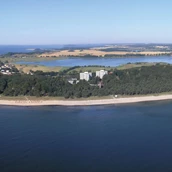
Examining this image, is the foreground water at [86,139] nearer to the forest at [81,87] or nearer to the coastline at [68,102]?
the coastline at [68,102]

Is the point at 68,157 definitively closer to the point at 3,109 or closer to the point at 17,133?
the point at 17,133

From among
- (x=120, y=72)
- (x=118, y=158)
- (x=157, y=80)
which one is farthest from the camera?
(x=120, y=72)

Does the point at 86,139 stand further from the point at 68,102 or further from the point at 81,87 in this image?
the point at 81,87

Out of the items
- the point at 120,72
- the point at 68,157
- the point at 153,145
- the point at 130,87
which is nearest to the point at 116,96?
the point at 130,87

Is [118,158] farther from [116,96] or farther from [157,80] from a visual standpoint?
[157,80]

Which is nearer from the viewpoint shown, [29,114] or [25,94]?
[29,114]

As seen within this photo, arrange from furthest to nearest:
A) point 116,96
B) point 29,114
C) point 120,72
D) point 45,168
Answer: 1. point 120,72
2. point 116,96
3. point 29,114
4. point 45,168

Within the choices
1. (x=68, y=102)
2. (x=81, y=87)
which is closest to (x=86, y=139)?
(x=68, y=102)

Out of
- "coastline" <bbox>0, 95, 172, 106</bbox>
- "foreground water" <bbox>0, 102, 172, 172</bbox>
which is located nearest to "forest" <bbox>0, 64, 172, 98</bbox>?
"coastline" <bbox>0, 95, 172, 106</bbox>
